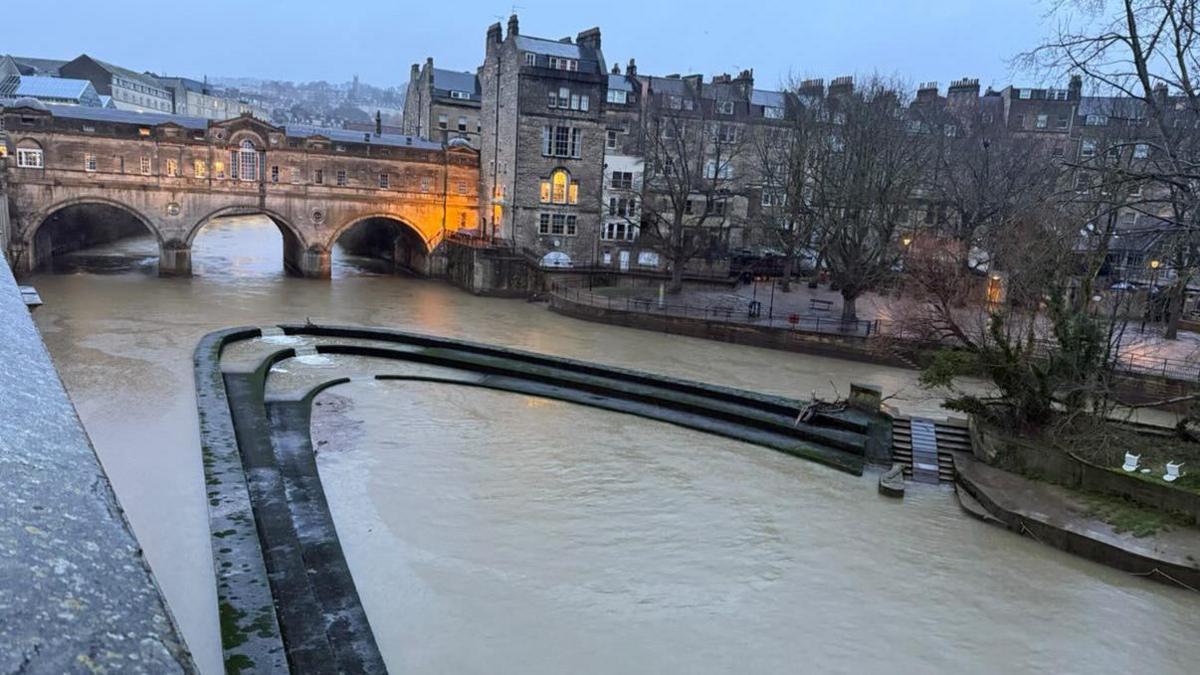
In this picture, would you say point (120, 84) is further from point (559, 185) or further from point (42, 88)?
point (559, 185)

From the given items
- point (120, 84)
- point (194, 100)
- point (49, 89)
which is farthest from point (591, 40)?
point (194, 100)

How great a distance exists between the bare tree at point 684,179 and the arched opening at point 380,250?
1419 centimetres

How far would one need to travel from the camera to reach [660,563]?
14492 mm

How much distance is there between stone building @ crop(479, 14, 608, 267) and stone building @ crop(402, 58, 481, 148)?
46.0 feet

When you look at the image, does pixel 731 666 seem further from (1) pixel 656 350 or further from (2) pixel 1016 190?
(2) pixel 1016 190

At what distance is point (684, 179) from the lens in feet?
137

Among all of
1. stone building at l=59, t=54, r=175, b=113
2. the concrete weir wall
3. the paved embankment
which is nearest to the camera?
the concrete weir wall

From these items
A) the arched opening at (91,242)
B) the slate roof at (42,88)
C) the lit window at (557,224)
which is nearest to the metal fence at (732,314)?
the lit window at (557,224)

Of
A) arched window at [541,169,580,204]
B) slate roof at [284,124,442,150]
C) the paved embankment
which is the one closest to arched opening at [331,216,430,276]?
slate roof at [284,124,442,150]

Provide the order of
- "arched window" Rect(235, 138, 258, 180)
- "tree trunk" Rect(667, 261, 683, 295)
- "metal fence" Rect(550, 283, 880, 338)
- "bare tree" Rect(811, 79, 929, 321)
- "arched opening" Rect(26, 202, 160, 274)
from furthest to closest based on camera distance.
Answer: "arched window" Rect(235, 138, 258, 180)
"arched opening" Rect(26, 202, 160, 274)
"tree trunk" Rect(667, 261, 683, 295)
"bare tree" Rect(811, 79, 929, 321)
"metal fence" Rect(550, 283, 880, 338)

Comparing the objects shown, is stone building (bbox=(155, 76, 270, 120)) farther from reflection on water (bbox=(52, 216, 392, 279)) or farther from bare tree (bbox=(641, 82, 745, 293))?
bare tree (bbox=(641, 82, 745, 293))

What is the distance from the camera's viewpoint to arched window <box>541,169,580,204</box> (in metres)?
46.4

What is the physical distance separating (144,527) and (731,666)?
838 centimetres

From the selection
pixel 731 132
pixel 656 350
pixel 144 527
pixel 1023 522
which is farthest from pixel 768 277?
pixel 144 527
